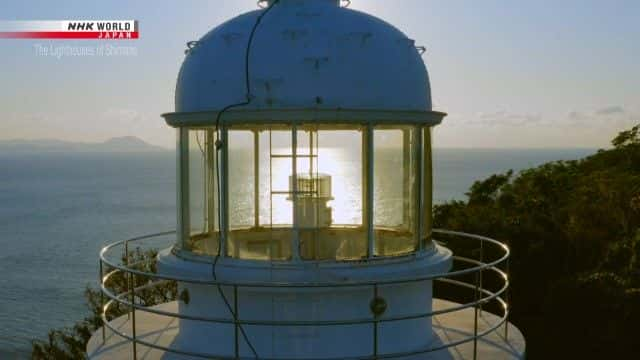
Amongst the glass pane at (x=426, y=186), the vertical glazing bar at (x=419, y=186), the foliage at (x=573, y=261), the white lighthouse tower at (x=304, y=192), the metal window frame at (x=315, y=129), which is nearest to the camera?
the metal window frame at (x=315, y=129)

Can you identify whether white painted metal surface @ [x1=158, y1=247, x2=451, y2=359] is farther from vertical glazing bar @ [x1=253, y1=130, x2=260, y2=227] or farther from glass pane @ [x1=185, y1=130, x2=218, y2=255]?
vertical glazing bar @ [x1=253, y1=130, x2=260, y2=227]

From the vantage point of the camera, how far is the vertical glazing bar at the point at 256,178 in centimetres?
924

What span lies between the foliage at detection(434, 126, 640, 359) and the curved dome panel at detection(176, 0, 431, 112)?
34.5 ft

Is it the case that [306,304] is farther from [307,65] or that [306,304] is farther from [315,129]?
[307,65]

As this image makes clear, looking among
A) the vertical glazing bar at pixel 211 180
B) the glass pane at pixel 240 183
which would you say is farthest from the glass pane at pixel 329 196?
the vertical glazing bar at pixel 211 180

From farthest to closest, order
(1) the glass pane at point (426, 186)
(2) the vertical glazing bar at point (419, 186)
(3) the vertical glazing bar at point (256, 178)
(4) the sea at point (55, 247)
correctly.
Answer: (4) the sea at point (55, 247) → (1) the glass pane at point (426, 186) → (2) the vertical glazing bar at point (419, 186) → (3) the vertical glazing bar at point (256, 178)

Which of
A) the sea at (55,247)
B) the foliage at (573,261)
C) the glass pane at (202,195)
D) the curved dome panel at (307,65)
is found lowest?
the sea at (55,247)

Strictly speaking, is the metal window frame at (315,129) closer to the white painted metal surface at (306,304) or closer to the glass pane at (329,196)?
the glass pane at (329,196)

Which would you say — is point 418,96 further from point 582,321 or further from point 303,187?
point 582,321

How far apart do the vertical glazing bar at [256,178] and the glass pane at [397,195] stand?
1623 mm

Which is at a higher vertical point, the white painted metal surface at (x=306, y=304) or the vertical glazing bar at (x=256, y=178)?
the vertical glazing bar at (x=256, y=178)

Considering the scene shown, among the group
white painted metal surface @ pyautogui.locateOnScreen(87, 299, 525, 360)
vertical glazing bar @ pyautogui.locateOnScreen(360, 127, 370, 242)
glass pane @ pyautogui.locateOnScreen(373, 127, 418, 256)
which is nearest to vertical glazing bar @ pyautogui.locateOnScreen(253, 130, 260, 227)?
vertical glazing bar @ pyautogui.locateOnScreen(360, 127, 370, 242)

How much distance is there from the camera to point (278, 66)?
345 inches

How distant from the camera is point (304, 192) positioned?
8969 millimetres
